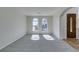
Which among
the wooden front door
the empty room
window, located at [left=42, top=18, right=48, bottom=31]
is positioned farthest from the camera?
window, located at [left=42, top=18, right=48, bottom=31]

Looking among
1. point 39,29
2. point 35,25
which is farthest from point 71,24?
point 35,25

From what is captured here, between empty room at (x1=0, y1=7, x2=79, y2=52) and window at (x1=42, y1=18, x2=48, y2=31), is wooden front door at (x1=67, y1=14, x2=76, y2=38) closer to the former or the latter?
empty room at (x1=0, y1=7, x2=79, y2=52)

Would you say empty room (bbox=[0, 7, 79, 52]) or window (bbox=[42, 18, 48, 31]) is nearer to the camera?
empty room (bbox=[0, 7, 79, 52])

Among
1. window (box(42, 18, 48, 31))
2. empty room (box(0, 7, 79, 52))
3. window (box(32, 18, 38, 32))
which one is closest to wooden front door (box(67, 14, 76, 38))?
empty room (box(0, 7, 79, 52))

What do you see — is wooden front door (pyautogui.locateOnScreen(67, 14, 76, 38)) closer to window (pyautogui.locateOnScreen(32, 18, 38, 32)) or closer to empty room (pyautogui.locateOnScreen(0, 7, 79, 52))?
empty room (pyautogui.locateOnScreen(0, 7, 79, 52))

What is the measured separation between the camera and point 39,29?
17.6 meters

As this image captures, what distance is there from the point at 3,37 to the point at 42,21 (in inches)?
412

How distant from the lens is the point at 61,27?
1144cm

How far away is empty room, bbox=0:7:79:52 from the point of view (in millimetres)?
7438

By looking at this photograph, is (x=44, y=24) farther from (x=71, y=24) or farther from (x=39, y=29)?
(x=71, y=24)

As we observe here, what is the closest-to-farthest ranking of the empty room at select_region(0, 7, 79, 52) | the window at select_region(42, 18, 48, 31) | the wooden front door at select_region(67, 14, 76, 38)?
the empty room at select_region(0, 7, 79, 52) → the wooden front door at select_region(67, 14, 76, 38) → the window at select_region(42, 18, 48, 31)
